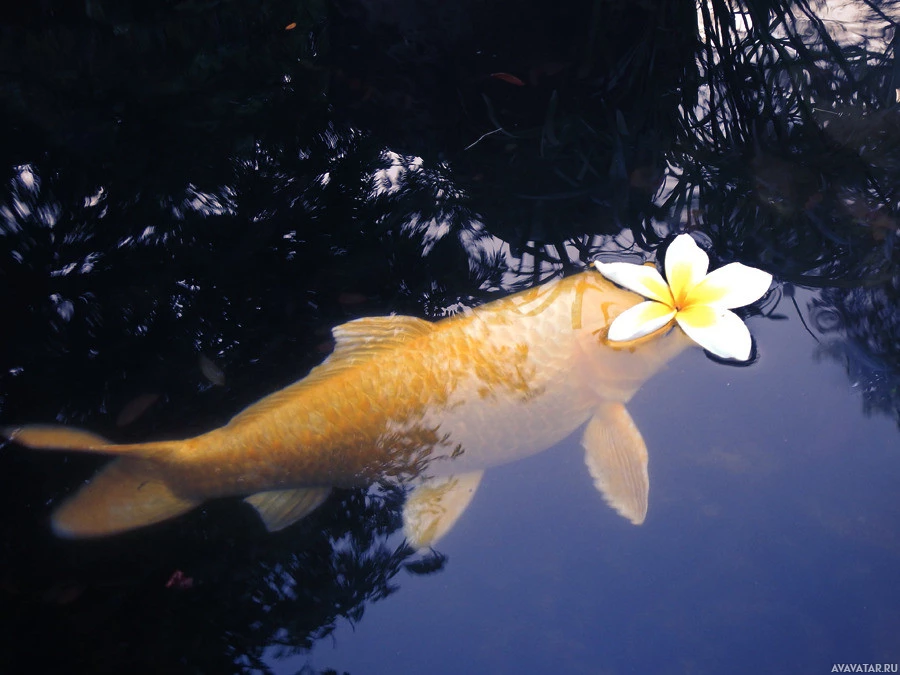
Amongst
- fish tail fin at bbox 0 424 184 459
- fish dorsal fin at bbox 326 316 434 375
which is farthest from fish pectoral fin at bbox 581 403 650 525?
fish tail fin at bbox 0 424 184 459

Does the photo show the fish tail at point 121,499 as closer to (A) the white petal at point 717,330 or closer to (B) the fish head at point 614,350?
(B) the fish head at point 614,350

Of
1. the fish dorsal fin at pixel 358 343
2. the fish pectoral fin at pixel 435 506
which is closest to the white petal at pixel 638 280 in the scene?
the fish dorsal fin at pixel 358 343

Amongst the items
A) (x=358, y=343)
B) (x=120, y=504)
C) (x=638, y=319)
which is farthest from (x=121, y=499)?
(x=638, y=319)

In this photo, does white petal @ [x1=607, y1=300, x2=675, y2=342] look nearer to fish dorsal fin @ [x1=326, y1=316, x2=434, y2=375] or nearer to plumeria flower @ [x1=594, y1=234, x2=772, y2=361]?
plumeria flower @ [x1=594, y1=234, x2=772, y2=361]

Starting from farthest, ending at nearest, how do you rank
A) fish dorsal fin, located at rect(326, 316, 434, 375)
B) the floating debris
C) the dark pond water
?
the floating debris, fish dorsal fin, located at rect(326, 316, 434, 375), the dark pond water

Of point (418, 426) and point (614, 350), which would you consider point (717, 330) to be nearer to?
point (614, 350)

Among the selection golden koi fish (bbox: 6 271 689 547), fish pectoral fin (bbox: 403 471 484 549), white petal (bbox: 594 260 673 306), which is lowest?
fish pectoral fin (bbox: 403 471 484 549)

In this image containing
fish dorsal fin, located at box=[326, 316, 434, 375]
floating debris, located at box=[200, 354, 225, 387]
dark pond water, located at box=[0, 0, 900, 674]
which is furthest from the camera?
floating debris, located at box=[200, 354, 225, 387]

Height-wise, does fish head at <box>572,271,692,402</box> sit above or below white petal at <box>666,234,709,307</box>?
below
